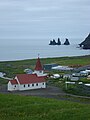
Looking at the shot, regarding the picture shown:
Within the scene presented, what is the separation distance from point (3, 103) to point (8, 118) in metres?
3.58

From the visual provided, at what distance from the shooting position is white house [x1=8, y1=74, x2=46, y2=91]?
1565 inches

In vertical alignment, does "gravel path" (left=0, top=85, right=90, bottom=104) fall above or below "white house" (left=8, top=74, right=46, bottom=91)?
below

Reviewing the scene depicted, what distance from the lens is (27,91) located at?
3975 centimetres

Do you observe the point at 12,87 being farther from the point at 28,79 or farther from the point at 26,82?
the point at 28,79

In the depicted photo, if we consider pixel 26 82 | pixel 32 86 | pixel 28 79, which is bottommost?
pixel 32 86

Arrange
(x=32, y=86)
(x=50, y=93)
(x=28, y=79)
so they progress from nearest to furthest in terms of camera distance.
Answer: (x=50, y=93) < (x=28, y=79) < (x=32, y=86)

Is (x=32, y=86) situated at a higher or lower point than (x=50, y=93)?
higher

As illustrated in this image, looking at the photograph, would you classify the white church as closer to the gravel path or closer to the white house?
the white house

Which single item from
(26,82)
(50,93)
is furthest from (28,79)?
(50,93)

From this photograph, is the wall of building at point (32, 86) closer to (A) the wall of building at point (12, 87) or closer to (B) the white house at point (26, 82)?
(B) the white house at point (26, 82)

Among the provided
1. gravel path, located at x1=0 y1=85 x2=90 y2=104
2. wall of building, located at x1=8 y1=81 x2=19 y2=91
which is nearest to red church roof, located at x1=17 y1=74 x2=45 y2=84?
wall of building, located at x1=8 y1=81 x2=19 y2=91

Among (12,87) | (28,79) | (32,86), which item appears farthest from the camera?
(32,86)

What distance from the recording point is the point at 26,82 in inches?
1586

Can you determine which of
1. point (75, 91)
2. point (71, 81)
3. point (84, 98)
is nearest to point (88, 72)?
point (71, 81)
